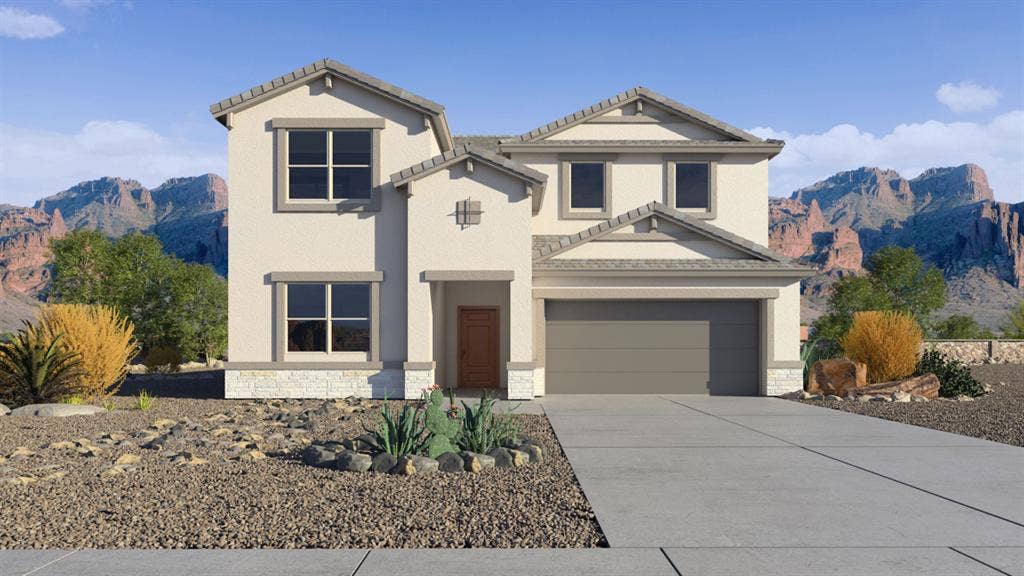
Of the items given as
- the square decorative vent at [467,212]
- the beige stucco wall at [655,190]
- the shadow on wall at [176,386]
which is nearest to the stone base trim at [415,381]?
the square decorative vent at [467,212]

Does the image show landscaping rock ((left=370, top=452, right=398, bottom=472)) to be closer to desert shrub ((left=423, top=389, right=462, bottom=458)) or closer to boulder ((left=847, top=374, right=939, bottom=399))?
desert shrub ((left=423, top=389, right=462, bottom=458))

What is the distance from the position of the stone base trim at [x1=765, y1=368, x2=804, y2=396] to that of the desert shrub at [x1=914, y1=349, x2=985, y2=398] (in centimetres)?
354

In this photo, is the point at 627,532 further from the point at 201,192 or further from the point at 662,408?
the point at 201,192

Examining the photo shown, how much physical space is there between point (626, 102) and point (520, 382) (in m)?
8.75

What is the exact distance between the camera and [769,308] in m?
18.1

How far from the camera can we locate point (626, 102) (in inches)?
838

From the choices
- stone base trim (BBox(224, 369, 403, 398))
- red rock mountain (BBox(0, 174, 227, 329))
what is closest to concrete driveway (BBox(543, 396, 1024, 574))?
stone base trim (BBox(224, 369, 403, 398))

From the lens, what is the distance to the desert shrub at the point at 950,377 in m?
18.9

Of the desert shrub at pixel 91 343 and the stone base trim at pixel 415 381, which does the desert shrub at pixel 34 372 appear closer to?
the desert shrub at pixel 91 343

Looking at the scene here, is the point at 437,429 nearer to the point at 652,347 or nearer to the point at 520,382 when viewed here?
the point at 520,382

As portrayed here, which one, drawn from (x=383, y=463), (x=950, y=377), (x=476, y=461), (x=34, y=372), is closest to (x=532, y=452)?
(x=476, y=461)

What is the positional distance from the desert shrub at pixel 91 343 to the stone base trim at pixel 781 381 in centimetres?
1421

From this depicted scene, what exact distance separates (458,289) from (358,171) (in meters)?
3.97

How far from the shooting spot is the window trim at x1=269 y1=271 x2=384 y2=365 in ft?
56.5
